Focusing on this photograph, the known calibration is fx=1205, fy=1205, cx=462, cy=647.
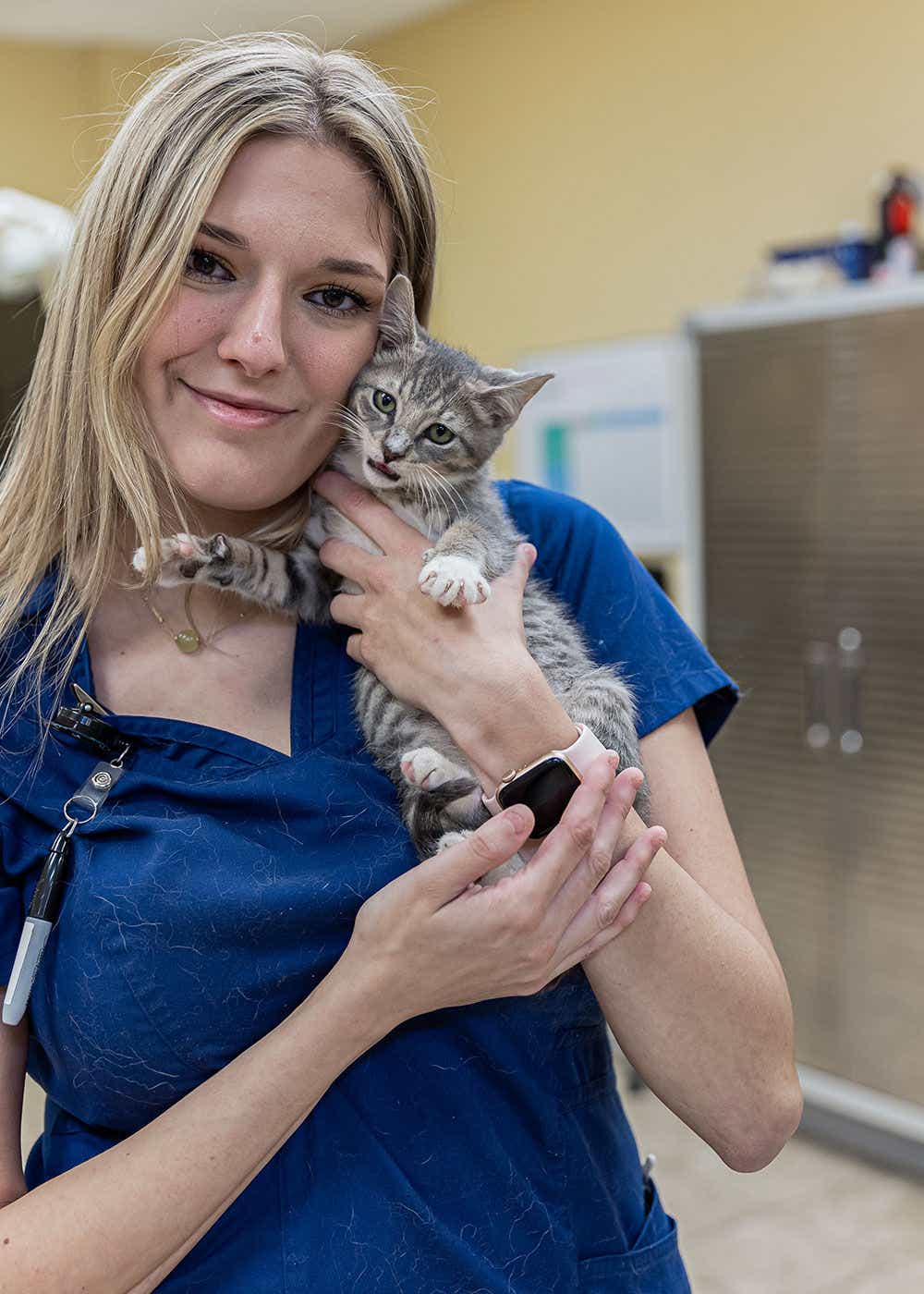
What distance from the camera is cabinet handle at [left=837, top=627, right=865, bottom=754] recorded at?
320cm

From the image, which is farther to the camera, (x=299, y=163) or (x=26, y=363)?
(x=26, y=363)

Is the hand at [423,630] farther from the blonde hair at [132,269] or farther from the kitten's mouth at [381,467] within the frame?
the blonde hair at [132,269]

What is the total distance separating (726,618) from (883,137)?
4.86 feet

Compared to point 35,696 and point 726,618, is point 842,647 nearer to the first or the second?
point 726,618

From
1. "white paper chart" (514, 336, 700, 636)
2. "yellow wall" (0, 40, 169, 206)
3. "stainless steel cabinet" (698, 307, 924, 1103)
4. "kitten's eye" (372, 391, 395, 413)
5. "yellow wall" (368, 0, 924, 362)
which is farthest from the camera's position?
"yellow wall" (0, 40, 169, 206)

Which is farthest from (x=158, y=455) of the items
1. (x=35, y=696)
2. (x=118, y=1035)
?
(x=118, y=1035)

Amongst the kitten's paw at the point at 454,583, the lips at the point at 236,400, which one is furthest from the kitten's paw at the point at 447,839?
the lips at the point at 236,400

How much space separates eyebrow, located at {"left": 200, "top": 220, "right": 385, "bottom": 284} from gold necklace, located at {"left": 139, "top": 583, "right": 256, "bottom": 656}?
15.1 inches

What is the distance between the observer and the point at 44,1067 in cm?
116

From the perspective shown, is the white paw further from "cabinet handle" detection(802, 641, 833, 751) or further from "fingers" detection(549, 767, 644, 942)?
"cabinet handle" detection(802, 641, 833, 751)

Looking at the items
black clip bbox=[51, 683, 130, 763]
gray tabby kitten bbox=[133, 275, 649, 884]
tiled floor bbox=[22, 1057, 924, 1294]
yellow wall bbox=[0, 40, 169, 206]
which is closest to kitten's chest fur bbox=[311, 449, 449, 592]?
gray tabby kitten bbox=[133, 275, 649, 884]

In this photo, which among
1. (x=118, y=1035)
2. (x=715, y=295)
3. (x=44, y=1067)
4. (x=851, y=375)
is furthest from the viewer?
(x=715, y=295)

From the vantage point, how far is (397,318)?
138 centimetres

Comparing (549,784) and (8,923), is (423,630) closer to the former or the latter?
(549,784)
